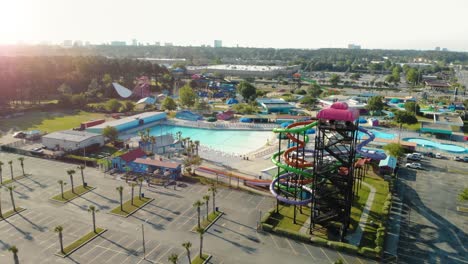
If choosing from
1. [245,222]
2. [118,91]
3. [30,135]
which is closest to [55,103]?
[118,91]

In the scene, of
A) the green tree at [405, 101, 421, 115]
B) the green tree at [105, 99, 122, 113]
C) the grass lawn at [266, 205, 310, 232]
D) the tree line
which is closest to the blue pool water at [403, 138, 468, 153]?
the green tree at [405, 101, 421, 115]

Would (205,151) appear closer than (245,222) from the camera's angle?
No

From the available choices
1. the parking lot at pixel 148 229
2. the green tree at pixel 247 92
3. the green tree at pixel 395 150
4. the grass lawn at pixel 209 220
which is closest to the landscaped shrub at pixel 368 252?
the parking lot at pixel 148 229

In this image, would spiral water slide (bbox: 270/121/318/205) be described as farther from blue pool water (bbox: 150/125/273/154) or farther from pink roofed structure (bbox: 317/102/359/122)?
blue pool water (bbox: 150/125/273/154)

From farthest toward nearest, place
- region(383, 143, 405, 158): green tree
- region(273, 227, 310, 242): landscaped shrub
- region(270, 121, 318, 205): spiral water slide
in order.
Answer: region(383, 143, 405, 158): green tree < region(270, 121, 318, 205): spiral water slide < region(273, 227, 310, 242): landscaped shrub

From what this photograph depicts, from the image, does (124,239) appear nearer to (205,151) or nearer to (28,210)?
(28,210)

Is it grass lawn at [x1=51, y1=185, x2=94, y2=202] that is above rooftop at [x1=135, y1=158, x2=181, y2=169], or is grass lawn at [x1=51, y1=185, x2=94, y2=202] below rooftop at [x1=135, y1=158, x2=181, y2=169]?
below
